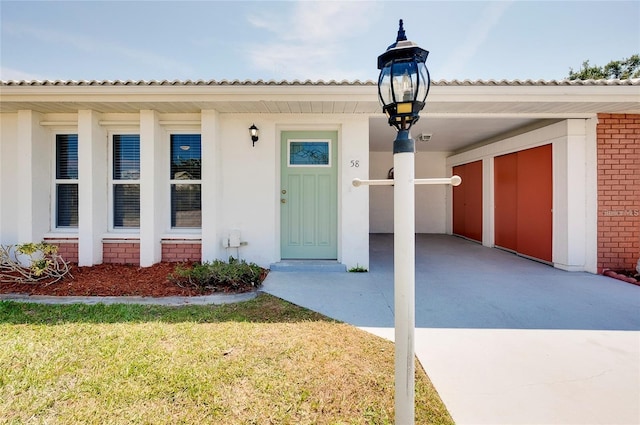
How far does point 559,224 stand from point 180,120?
8003mm

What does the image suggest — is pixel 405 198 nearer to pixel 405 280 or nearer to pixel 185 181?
pixel 405 280

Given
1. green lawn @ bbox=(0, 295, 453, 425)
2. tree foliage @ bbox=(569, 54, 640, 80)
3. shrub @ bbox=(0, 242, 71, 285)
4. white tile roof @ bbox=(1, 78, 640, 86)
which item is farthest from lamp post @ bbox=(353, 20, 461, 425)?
tree foliage @ bbox=(569, 54, 640, 80)

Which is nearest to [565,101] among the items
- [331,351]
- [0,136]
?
[331,351]

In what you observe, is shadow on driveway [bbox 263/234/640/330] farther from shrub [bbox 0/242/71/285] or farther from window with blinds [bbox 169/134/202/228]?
shrub [bbox 0/242/71/285]

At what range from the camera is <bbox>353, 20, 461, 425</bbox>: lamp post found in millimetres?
1638

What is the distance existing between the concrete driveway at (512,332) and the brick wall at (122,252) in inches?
113

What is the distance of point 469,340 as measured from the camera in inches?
118

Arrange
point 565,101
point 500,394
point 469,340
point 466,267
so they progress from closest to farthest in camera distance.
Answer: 1. point 500,394
2. point 469,340
3. point 565,101
4. point 466,267

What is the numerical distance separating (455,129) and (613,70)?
911 inches

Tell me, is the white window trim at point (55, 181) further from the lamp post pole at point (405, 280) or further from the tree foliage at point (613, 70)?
the tree foliage at point (613, 70)

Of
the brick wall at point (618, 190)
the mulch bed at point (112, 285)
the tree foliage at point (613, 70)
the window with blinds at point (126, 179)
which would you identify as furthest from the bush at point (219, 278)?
the tree foliage at point (613, 70)

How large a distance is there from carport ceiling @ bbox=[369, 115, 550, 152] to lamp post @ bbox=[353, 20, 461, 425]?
4259 millimetres

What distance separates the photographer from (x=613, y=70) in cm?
2016

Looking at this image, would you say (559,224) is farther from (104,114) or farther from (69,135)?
(69,135)
